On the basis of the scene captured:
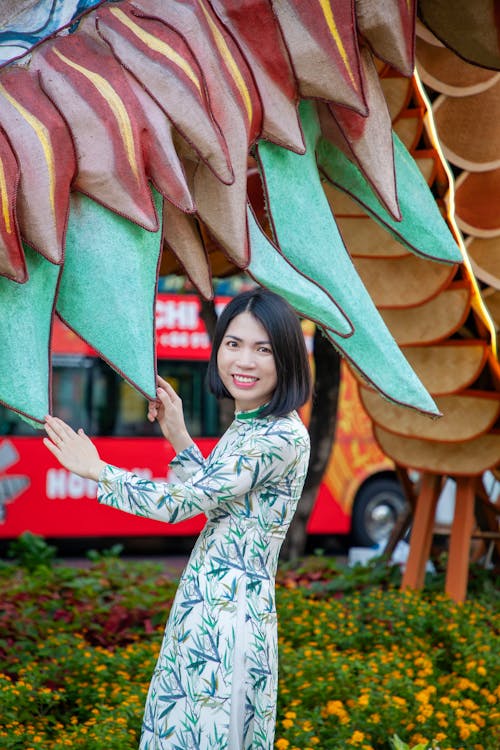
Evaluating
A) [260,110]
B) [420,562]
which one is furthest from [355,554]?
[260,110]

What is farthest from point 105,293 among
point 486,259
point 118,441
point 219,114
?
point 118,441

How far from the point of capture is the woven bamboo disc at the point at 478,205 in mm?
3938

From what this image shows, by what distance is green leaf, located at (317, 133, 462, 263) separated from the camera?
2.75 meters

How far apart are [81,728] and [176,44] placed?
205cm

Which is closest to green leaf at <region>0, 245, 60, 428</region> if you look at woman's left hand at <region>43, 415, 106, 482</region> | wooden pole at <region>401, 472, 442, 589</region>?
woman's left hand at <region>43, 415, 106, 482</region>

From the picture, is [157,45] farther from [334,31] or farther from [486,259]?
[486,259]

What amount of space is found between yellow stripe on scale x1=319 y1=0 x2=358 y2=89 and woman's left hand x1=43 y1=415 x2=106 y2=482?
1184 millimetres

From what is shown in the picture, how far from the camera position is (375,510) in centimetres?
1010

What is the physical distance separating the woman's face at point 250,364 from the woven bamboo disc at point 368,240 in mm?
1451

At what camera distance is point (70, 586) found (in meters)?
5.55

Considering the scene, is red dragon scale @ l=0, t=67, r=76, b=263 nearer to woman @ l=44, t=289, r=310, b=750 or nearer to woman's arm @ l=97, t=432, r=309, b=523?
woman @ l=44, t=289, r=310, b=750

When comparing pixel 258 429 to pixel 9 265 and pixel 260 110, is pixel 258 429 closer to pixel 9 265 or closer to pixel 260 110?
pixel 9 265

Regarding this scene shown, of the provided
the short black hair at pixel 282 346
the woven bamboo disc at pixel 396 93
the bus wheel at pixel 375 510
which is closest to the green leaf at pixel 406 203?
the woven bamboo disc at pixel 396 93

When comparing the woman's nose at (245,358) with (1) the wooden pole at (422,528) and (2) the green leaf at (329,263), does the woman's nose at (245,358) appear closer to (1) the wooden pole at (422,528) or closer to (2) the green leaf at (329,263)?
(2) the green leaf at (329,263)
